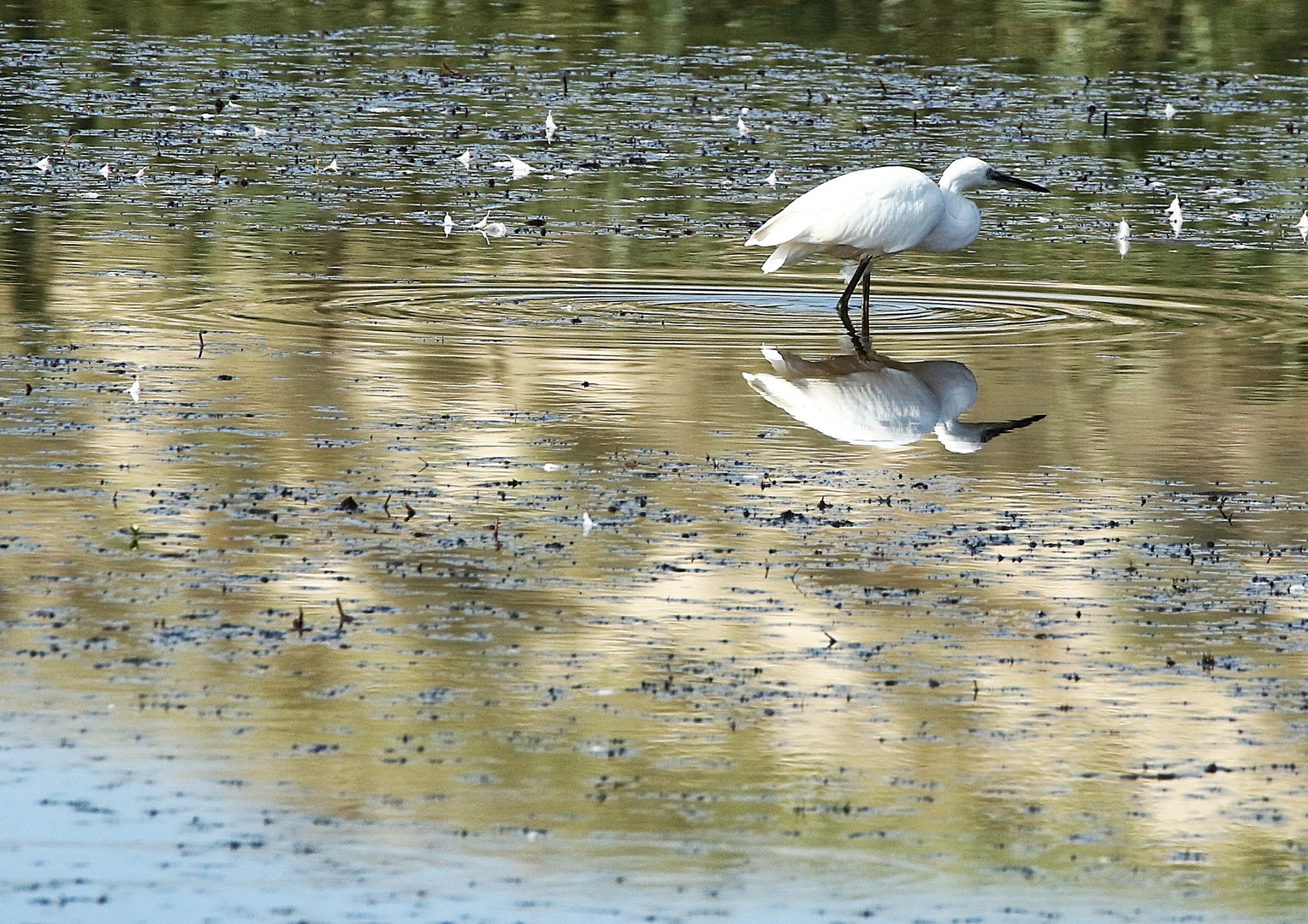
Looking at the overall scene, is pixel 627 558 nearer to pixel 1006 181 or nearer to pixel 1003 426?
pixel 1003 426

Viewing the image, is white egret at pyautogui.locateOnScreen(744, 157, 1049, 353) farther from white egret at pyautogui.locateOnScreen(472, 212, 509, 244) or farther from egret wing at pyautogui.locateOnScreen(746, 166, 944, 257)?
white egret at pyautogui.locateOnScreen(472, 212, 509, 244)

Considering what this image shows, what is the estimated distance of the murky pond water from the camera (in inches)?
256

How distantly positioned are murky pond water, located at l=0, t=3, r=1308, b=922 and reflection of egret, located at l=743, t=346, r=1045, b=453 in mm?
54

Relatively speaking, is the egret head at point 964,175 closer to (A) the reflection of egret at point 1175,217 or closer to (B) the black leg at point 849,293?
(B) the black leg at point 849,293

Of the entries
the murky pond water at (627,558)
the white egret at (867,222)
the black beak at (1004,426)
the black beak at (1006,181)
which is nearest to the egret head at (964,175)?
the black beak at (1006,181)

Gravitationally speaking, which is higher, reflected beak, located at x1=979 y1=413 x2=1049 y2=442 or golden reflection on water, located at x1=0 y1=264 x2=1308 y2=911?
golden reflection on water, located at x1=0 y1=264 x2=1308 y2=911

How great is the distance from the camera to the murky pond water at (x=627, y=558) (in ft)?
21.3

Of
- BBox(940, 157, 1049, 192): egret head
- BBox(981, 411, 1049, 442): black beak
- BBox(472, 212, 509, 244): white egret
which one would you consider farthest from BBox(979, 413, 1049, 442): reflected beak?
BBox(472, 212, 509, 244): white egret

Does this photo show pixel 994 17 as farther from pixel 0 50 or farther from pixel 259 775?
pixel 259 775

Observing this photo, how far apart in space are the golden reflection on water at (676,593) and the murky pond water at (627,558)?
1.0 inches

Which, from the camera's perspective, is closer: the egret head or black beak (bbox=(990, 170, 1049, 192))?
the egret head

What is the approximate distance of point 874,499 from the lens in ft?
33.4

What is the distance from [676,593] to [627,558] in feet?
1.43

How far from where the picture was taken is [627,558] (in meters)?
9.10
